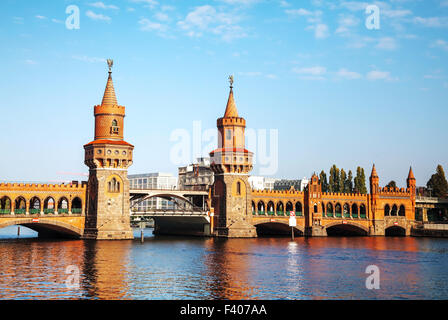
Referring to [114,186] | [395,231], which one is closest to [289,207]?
[395,231]

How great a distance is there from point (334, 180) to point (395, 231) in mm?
22217

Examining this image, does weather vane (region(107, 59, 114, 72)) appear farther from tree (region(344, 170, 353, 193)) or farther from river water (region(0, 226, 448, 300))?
tree (region(344, 170, 353, 193))

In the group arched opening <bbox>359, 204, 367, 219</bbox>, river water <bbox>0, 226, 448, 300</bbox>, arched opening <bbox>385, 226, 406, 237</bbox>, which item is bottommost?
river water <bbox>0, 226, 448, 300</bbox>

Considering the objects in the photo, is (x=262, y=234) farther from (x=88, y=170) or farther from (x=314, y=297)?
(x=314, y=297)

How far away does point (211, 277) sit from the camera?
159 ft

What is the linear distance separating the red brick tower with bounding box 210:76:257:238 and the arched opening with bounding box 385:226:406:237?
39.3m

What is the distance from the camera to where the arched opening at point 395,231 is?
11988cm

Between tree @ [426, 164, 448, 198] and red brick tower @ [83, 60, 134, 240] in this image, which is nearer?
red brick tower @ [83, 60, 134, 240]

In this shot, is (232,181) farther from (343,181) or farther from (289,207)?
(343,181)

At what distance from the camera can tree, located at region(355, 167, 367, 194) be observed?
133 m

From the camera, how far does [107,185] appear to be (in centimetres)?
8856

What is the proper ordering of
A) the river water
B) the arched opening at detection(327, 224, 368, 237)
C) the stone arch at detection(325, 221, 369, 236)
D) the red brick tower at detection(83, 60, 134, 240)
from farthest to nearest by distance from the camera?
1. the arched opening at detection(327, 224, 368, 237)
2. the stone arch at detection(325, 221, 369, 236)
3. the red brick tower at detection(83, 60, 134, 240)
4. the river water

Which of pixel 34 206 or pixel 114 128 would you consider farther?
pixel 34 206

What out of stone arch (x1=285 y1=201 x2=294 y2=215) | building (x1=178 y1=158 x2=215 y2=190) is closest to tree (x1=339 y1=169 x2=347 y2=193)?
stone arch (x1=285 y1=201 x2=294 y2=215)
